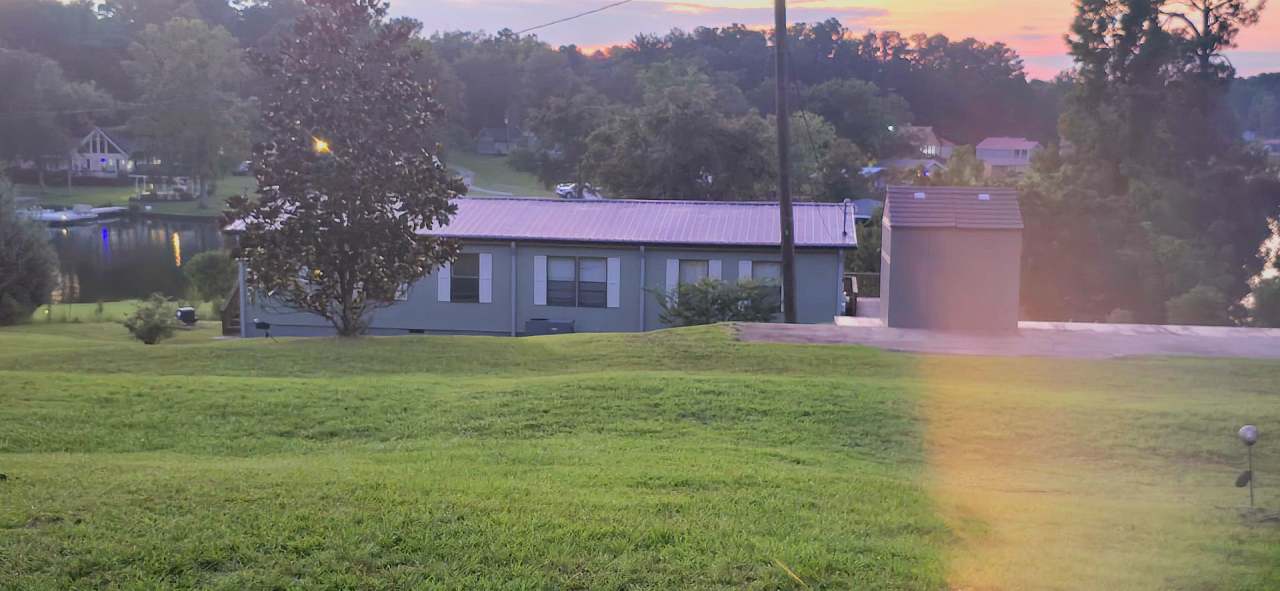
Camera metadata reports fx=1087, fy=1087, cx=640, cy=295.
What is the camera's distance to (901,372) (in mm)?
12117

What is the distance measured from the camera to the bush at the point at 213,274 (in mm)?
33562

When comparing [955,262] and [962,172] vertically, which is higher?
[962,172]

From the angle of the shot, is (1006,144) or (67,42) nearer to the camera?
(1006,144)

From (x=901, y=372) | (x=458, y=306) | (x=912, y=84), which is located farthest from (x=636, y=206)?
(x=912, y=84)

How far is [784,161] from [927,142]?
62634mm

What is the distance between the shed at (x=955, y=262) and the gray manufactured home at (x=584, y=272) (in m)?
4.91

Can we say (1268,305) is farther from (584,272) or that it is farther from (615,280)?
(584,272)

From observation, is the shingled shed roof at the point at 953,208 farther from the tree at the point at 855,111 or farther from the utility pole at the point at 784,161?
the tree at the point at 855,111

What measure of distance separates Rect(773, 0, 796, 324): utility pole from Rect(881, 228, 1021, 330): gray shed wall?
1.94 m

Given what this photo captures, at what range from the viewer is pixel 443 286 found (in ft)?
72.7

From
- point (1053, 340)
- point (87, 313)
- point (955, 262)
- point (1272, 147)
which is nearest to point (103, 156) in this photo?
point (87, 313)

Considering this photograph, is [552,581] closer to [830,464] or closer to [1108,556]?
[1108,556]

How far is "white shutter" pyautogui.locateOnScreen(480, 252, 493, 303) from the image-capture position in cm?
2206

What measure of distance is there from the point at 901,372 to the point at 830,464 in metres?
4.89
